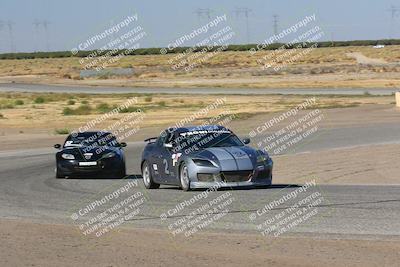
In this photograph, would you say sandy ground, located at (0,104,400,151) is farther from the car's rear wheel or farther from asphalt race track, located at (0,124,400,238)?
the car's rear wheel

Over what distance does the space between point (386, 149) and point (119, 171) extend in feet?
29.7

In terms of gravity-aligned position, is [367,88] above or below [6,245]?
below

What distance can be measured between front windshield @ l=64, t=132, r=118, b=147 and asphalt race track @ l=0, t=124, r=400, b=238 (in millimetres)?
1150

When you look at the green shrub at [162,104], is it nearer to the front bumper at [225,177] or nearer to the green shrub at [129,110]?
the green shrub at [129,110]

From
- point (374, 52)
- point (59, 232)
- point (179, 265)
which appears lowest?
point (374, 52)

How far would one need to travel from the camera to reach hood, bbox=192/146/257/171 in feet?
63.5

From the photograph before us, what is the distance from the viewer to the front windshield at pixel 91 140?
26938 mm

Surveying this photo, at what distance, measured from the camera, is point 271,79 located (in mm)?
104562

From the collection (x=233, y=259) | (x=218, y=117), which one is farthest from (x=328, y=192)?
(x=218, y=117)

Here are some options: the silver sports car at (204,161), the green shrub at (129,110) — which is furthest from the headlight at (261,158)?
the green shrub at (129,110)

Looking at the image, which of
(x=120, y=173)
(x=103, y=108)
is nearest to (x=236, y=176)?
(x=120, y=173)

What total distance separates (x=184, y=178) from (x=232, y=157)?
1165 millimetres

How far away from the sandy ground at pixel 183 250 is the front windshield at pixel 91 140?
13.1m

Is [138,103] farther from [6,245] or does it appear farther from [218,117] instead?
[6,245]
